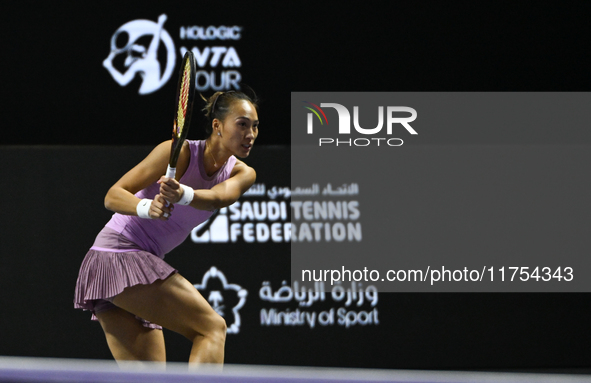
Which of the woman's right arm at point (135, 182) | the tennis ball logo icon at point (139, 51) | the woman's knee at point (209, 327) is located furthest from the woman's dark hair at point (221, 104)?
the tennis ball logo icon at point (139, 51)

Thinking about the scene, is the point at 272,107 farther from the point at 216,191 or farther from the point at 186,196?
the point at 186,196

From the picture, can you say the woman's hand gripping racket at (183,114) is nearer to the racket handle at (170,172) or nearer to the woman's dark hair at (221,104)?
the racket handle at (170,172)

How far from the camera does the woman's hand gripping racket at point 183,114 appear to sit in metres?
2.48

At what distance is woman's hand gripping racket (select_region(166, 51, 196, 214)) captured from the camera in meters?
2.48

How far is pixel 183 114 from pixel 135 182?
1.03 feet

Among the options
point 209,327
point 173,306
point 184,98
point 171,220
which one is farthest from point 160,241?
point 184,98

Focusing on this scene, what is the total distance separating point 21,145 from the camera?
15.5 feet

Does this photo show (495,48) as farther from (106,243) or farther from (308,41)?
(106,243)

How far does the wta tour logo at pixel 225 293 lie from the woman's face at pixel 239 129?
2141 mm

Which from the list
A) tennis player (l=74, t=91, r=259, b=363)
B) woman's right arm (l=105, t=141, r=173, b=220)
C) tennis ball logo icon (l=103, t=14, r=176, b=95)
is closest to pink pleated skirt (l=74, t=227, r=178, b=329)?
tennis player (l=74, t=91, r=259, b=363)

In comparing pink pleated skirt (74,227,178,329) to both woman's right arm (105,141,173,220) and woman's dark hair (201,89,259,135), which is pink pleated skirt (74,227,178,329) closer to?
woman's right arm (105,141,173,220)

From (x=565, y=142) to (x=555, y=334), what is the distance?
1.32m

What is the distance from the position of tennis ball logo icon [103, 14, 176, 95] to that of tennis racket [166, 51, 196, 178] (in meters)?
2.07

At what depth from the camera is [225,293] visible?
4.73 m
